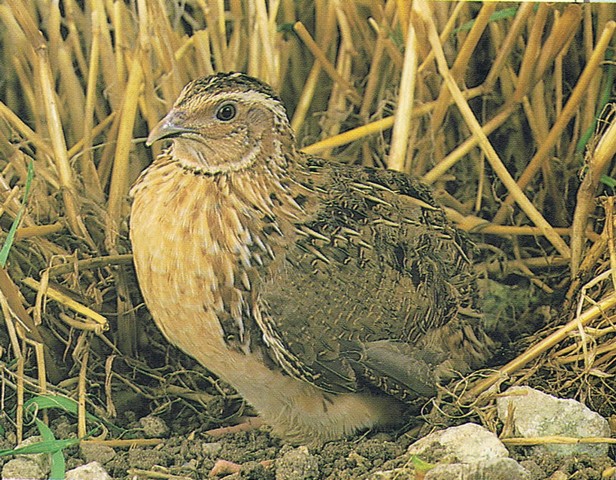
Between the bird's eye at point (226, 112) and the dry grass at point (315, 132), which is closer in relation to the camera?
the bird's eye at point (226, 112)

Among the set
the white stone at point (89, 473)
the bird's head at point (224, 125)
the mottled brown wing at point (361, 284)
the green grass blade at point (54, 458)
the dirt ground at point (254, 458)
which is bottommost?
the dirt ground at point (254, 458)

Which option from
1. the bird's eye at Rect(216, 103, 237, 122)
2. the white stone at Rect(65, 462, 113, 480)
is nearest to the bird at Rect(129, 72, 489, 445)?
the bird's eye at Rect(216, 103, 237, 122)

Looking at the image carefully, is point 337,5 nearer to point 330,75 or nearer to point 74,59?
point 330,75

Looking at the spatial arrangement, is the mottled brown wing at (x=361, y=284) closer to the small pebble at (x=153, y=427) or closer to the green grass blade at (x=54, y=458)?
the small pebble at (x=153, y=427)

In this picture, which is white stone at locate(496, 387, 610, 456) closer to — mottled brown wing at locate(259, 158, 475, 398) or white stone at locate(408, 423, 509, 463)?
white stone at locate(408, 423, 509, 463)

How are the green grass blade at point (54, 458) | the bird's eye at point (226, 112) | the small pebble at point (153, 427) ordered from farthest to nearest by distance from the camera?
the small pebble at point (153, 427) < the bird's eye at point (226, 112) < the green grass blade at point (54, 458)

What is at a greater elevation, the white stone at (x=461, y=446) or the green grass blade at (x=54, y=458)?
the green grass blade at (x=54, y=458)

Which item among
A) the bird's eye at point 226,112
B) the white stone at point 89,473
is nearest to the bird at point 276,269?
the bird's eye at point 226,112
